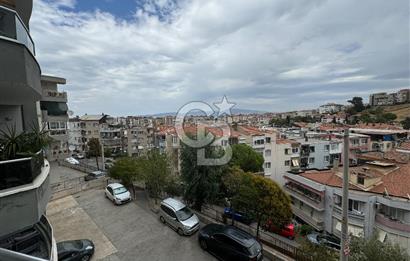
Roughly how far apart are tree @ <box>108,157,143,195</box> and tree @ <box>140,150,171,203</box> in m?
1.38

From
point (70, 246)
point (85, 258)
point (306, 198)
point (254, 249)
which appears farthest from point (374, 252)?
point (306, 198)

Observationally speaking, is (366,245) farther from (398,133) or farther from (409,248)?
(398,133)

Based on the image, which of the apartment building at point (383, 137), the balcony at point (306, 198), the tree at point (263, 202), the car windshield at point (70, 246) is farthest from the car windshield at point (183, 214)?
the apartment building at point (383, 137)

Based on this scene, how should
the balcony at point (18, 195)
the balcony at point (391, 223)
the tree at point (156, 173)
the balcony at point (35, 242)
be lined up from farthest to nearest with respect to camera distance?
the tree at point (156, 173)
the balcony at point (391, 223)
the balcony at point (35, 242)
the balcony at point (18, 195)

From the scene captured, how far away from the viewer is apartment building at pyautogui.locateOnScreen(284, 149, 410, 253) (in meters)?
14.7

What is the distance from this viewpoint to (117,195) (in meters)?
14.9

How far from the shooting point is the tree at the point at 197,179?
14203 mm

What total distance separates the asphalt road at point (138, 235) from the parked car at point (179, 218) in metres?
0.29

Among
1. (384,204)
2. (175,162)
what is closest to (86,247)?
(175,162)

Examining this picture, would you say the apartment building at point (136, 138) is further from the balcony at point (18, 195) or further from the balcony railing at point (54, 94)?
the balcony at point (18, 195)

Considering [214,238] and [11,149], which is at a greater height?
[11,149]

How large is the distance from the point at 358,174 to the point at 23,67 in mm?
20711

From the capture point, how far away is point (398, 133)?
4328 cm

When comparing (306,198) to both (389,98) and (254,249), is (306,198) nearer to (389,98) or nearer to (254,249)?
(254,249)
